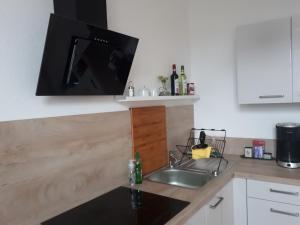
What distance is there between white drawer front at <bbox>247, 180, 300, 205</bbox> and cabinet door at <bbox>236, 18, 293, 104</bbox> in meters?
0.61

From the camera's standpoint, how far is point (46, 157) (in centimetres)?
128

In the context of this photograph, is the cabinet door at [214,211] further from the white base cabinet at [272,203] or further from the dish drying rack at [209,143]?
the dish drying rack at [209,143]

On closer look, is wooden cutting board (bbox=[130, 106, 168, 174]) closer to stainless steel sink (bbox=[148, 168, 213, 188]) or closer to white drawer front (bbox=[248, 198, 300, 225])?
stainless steel sink (bbox=[148, 168, 213, 188])

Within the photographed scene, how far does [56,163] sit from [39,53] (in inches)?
21.7

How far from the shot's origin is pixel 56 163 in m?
1.32

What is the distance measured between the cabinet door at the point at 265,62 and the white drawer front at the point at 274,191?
0.61 m

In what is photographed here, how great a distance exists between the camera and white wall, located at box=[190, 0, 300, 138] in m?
2.24

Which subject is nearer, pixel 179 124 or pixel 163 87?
pixel 163 87

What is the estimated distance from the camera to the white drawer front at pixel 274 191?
5.64ft

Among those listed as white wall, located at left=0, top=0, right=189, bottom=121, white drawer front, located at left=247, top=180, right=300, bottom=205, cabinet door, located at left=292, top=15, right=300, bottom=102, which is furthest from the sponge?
cabinet door, located at left=292, top=15, right=300, bottom=102

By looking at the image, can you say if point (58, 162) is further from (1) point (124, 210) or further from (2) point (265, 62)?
(2) point (265, 62)

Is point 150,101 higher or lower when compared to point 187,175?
higher

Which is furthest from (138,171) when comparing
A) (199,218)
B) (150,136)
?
(199,218)

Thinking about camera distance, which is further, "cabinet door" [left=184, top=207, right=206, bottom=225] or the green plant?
the green plant
